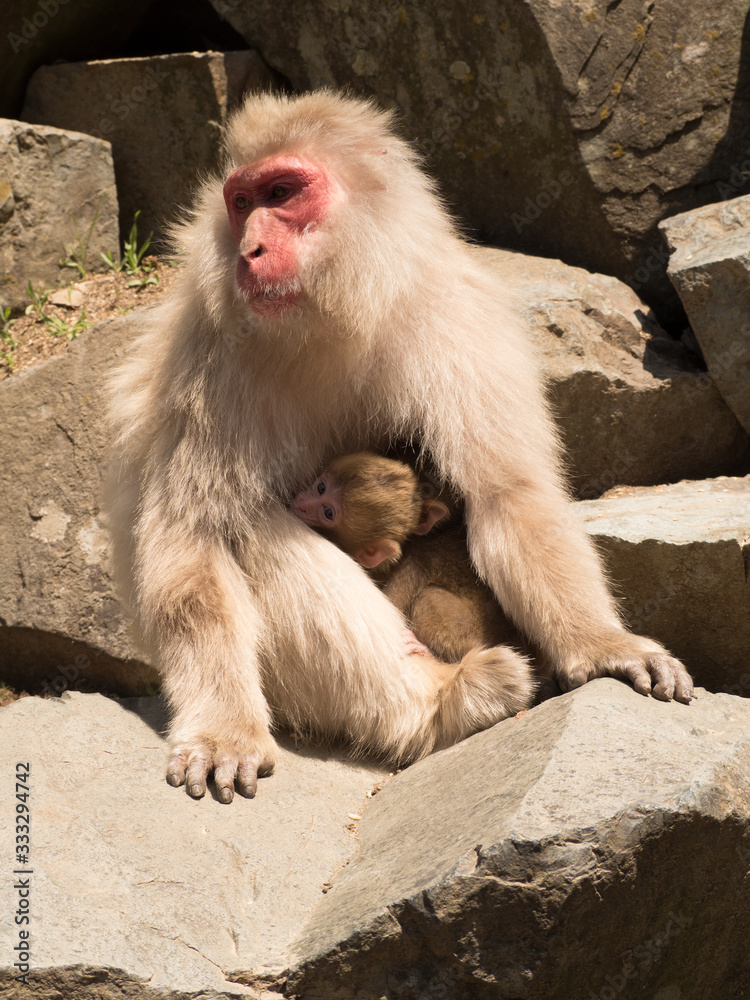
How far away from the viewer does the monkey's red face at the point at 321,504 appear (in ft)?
12.2

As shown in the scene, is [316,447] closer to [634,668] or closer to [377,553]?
[377,553]

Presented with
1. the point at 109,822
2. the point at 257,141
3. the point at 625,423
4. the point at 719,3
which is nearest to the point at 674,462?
the point at 625,423

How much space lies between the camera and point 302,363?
3543mm

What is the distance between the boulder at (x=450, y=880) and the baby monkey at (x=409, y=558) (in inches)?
23.4

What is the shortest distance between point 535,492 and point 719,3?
3.20 m

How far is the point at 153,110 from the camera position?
254 inches

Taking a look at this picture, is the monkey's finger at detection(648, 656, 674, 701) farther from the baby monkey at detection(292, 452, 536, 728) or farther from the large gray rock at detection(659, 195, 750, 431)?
the large gray rock at detection(659, 195, 750, 431)

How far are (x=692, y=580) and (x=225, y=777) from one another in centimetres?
201

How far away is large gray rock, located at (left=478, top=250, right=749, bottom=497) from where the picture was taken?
5.08 metres

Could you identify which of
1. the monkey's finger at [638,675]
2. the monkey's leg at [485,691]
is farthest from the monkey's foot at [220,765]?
the monkey's finger at [638,675]

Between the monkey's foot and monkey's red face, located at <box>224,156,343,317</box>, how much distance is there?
1427mm

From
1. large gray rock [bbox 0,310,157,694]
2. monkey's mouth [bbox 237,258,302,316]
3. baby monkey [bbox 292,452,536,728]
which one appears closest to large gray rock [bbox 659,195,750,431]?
baby monkey [bbox 292,452,536,728]

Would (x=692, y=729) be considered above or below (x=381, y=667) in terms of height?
above

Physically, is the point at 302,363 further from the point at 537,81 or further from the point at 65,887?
the point at 537,81
